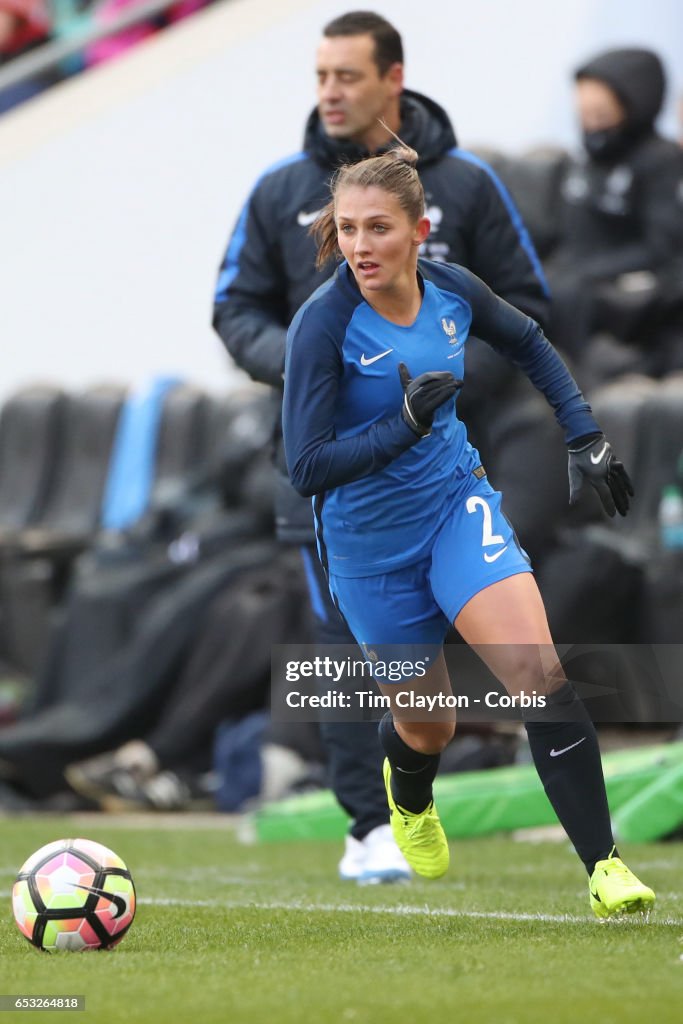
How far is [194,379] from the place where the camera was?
Result: 14117mm

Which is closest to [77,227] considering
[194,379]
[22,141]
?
[22,141]

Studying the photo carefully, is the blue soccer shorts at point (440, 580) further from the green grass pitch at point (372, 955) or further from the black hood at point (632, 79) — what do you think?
the black hood at point (632, 79)

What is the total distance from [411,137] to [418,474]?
167 cm

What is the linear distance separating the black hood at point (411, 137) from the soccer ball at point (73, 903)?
2.48 meters

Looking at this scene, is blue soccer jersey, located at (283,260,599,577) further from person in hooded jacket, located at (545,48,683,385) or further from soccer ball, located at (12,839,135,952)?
person in hooded jacket, located at (545,48,683,385)

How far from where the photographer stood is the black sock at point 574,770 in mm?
4246

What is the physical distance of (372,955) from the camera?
154 inches

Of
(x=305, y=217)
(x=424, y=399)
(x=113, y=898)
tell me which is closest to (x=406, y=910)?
(x=113, y=898)

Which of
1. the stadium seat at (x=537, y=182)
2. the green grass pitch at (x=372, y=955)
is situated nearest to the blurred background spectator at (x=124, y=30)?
the stadium seat at (x=537, y=182)

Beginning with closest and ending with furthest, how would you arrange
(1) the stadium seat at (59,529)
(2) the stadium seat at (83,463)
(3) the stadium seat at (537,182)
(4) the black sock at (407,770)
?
1. (4) the black sock at (407,770)
2. (3) the stadium seat at (537,182)
3. (1) the stadium seat at (59,529)
4. (2) the stadium seat at (83,463)

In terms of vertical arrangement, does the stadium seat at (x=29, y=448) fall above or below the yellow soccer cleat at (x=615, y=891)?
below

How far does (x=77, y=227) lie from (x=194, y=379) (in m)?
1.85

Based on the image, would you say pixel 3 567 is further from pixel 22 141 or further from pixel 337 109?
pixel 337 109

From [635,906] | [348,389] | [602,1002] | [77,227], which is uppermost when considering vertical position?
[348,389]
